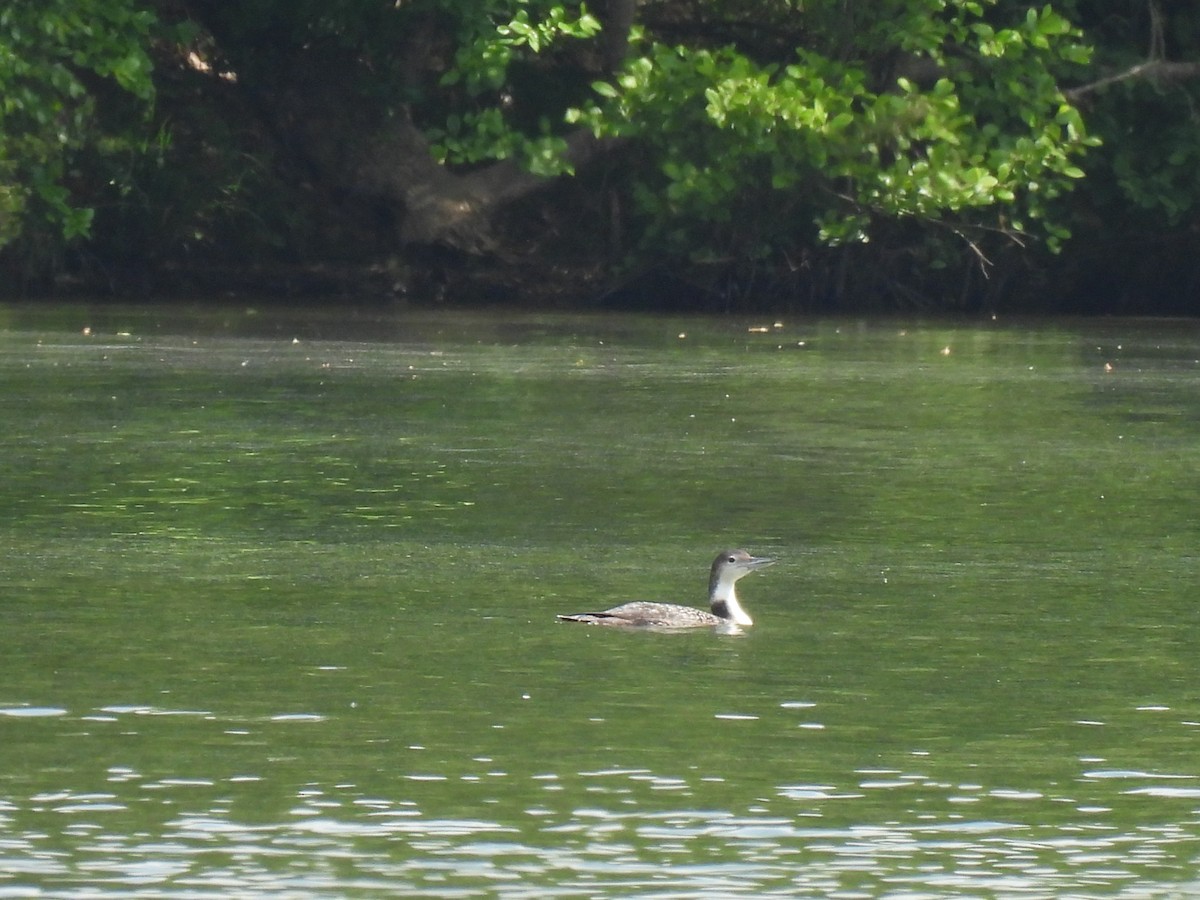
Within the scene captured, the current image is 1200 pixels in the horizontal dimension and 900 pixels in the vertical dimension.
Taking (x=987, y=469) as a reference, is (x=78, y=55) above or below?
above

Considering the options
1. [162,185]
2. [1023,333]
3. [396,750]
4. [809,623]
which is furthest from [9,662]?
[162,185]

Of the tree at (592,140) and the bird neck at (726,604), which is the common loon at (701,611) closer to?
the bird neck at (726,604)

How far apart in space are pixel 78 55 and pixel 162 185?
2258 millimetres

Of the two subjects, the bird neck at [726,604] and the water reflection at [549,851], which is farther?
the bird neck at [726,604]

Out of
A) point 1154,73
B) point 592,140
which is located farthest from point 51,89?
point 1154,73

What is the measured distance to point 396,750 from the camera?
6527 millimetres

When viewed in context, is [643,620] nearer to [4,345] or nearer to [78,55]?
[4,345]

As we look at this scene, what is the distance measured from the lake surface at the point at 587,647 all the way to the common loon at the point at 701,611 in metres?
0.05

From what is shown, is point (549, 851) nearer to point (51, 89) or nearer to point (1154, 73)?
point (51, 89)

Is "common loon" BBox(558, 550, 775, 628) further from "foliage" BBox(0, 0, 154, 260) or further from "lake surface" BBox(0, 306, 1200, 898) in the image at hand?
"foliage" BBox(0, 0, 154, 260)

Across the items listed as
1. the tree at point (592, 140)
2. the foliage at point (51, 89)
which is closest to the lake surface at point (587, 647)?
the foliage at point (51, 89)

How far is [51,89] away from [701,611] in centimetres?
1726

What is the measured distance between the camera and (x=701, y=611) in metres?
8.36

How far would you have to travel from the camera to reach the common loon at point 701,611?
816 centimetres
